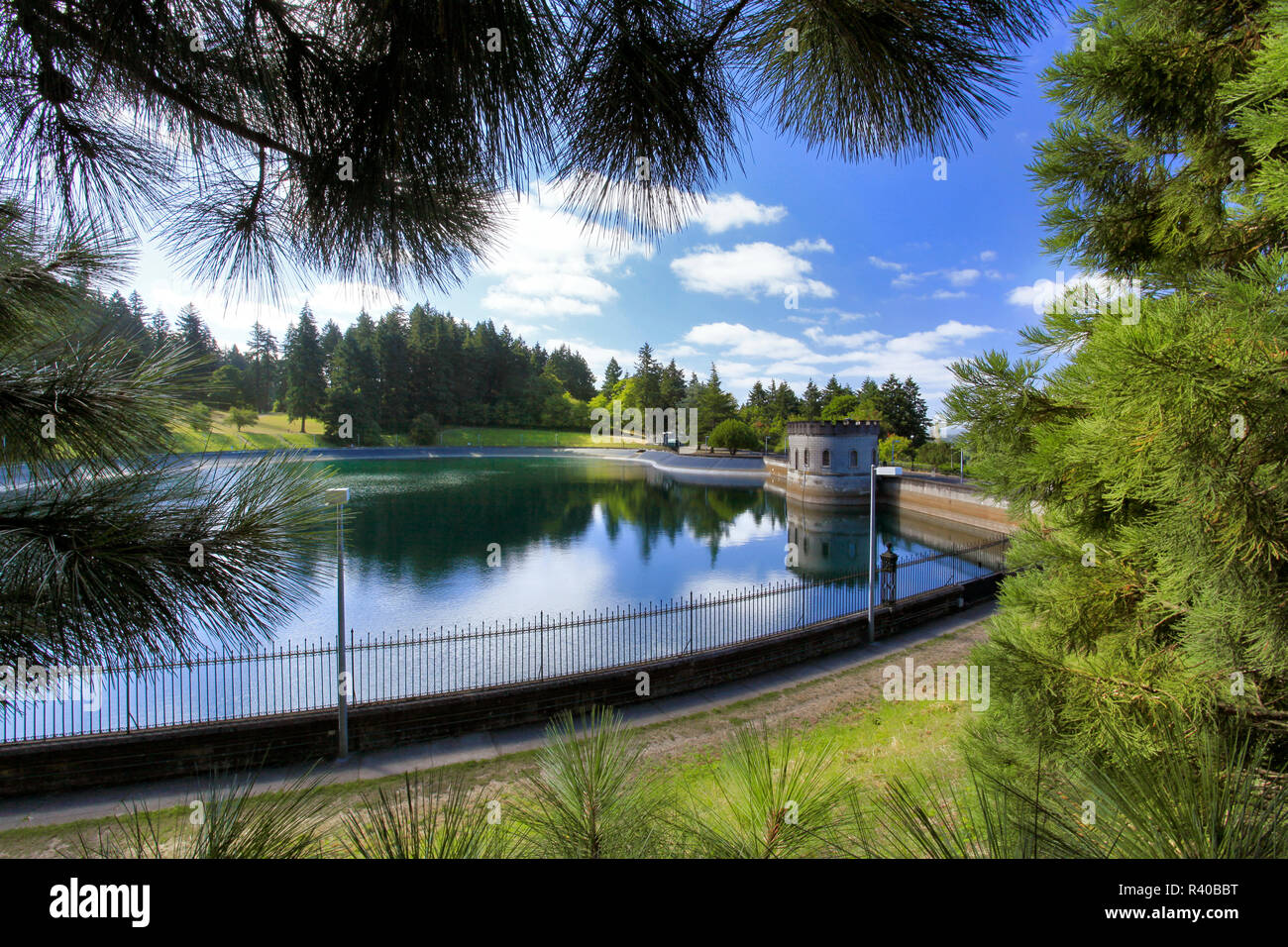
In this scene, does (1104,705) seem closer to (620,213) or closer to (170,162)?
(620,213)

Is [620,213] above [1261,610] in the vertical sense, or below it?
above

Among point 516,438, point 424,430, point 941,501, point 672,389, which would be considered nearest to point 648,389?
point 672,389

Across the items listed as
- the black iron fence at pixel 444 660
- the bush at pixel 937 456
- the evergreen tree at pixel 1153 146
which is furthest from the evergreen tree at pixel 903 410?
the evergreen tree at pixel 1153 146

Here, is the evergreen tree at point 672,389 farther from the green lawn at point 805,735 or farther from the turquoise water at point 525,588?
the green lawn at point 805,735

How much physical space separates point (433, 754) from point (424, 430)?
56831 millimetres

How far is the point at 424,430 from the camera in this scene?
59438mm

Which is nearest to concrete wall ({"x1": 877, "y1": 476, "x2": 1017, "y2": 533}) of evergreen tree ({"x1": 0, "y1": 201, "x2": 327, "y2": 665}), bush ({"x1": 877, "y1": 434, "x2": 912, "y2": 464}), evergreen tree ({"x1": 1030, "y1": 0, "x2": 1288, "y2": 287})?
bush ({"x1": 877, "y1": 434, "x2": 912, "y2": 464})

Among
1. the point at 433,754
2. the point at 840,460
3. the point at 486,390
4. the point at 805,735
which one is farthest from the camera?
the point at 486,390

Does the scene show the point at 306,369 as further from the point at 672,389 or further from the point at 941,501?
the point at 672,389

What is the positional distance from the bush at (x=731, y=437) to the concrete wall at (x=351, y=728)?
174ft
